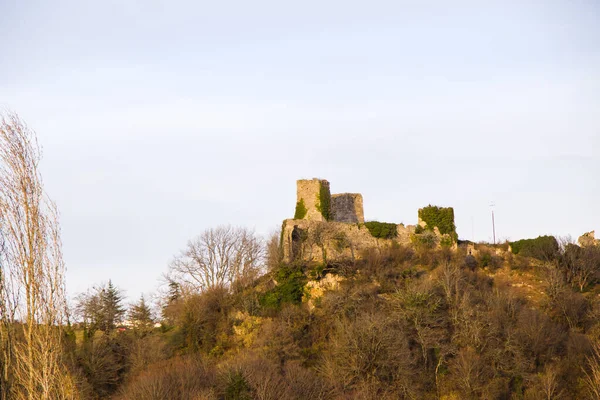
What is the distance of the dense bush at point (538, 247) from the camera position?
54219mm

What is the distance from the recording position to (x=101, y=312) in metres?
54.8

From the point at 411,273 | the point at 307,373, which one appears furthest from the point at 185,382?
the point at 411,273

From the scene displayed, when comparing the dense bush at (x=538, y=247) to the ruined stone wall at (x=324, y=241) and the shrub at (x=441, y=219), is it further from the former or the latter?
the ruined stone wall at (x=324, y=241)

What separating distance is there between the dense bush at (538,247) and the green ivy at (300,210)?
587 inches

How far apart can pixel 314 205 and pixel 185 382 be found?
20.0 m

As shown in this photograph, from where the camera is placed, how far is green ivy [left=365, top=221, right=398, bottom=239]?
5409 centimetres

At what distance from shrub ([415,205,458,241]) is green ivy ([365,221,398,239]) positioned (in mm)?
2492

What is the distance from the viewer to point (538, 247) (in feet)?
179

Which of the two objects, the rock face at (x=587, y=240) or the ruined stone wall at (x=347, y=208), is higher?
the ruined stone wall at (x=347, y=208)

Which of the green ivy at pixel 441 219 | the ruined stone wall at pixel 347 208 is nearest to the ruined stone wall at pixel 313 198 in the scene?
the ruined stone wall at pixel 347 208

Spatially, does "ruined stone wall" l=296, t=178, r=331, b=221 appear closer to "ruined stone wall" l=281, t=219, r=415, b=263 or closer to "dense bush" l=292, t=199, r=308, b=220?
"dense bush" l=292, t=199, r=308, b=220

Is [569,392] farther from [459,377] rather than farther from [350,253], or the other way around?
[350,253]

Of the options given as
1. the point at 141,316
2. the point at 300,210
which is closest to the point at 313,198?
the point at 300,210

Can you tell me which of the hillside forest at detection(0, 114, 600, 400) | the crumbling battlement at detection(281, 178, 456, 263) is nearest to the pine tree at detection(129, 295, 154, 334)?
the hillside forest at detection(0, 114, 600, 400)
